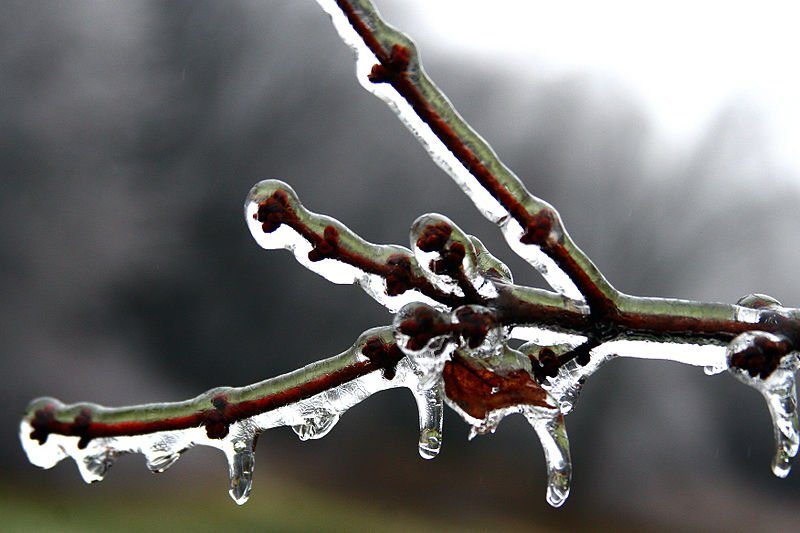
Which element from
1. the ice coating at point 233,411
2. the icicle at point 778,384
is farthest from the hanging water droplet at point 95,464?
the icicle at point 778,384

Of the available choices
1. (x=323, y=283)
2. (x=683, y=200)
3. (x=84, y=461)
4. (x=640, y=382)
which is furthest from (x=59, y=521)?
(x=683, y=200)

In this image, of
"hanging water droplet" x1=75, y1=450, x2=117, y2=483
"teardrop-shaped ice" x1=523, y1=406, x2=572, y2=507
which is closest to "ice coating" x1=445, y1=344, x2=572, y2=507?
"teardrop-shaped ice" x1=523, y1=406, x2=572, y2=507

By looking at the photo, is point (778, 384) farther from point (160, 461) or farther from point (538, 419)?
point (160, 461)

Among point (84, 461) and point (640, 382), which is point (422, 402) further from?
point (640, 382)

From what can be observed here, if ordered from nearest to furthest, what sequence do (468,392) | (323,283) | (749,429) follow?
(468,392) → (749,429) → (323,283)

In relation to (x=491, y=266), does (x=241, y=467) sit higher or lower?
lower

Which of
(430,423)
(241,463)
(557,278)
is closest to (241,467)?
(241,463)

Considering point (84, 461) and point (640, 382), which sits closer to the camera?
point (84, 461)

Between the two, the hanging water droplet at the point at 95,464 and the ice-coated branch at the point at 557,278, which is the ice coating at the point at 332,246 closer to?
the ice-coated branch at the point at 557,278
